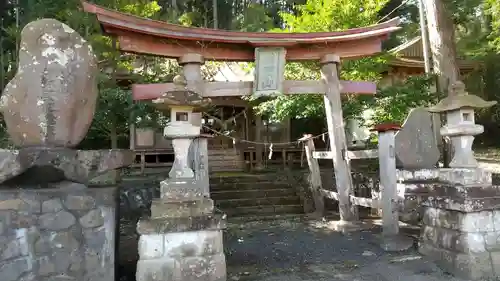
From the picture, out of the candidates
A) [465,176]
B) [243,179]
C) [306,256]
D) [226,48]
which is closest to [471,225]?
[465,176]

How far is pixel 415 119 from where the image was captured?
762 cm

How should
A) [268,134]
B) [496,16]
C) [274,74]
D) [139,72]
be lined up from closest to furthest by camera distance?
[274,74], [496,16], [139,72], [268,134]

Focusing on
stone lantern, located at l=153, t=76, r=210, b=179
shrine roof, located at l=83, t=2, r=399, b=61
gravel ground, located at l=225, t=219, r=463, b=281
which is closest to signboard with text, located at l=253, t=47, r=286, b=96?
shrine roof, located at l=83, t=2, r=399, b=61

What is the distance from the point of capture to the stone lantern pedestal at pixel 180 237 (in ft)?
13.7

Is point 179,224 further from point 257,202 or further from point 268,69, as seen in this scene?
point 257,202

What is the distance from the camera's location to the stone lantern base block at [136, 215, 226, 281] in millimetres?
4168

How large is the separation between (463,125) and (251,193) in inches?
292

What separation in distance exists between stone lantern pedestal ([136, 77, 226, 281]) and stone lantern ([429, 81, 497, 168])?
3.21 meters

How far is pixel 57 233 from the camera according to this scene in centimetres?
398

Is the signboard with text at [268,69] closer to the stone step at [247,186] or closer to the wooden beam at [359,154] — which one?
the wooden beam at [359,154]

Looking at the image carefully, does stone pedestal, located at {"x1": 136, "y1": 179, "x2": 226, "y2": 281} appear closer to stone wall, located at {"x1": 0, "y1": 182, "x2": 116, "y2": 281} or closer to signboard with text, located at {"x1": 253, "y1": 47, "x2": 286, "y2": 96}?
stone wall, located at {"x1": 0, "y1": 182, "x2": 116, "y2": 281}

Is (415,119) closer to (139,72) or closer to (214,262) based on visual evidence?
(214,262)

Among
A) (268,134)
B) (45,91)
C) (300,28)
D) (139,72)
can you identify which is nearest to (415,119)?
(300,28)

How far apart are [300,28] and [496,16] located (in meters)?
6.66
